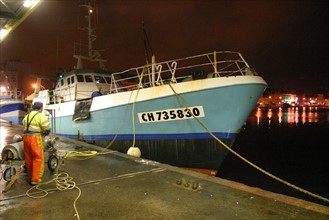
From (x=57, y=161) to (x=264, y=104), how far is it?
146 meters

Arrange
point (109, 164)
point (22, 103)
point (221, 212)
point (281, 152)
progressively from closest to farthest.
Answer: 1. point (221, 212)
2. point (109, 164)
3. point (281, 152)
4. point (22, 103)

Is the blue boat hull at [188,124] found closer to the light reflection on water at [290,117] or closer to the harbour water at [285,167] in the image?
the harbour water at [285,167]

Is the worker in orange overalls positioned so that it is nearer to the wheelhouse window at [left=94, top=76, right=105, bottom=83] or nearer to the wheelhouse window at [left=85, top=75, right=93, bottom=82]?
the wheelhouse window at [left=85, top=75, right=93, bottom=82]

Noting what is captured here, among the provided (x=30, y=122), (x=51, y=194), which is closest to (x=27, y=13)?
(x=30, y=122)

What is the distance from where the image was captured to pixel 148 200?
427 cm

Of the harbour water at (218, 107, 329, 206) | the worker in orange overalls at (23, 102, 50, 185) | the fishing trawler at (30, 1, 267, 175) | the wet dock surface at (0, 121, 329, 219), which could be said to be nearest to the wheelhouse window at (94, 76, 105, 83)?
the fishing trawler at (30, 1, 267, 175)

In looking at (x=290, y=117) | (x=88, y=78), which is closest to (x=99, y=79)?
(x=88, y=78)

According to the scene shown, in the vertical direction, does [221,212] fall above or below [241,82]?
below

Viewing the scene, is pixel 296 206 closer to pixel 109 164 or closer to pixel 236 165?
pixel 109 164

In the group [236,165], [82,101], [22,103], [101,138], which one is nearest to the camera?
[101,138]

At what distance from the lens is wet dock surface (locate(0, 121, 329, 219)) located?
3725 mm

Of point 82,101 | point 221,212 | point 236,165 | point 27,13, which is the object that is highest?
point 27,13

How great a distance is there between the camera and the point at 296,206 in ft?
12.9

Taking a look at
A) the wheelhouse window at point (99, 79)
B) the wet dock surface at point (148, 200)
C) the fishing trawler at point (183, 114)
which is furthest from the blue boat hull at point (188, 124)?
the wheelhouse window at point (99, 79)
